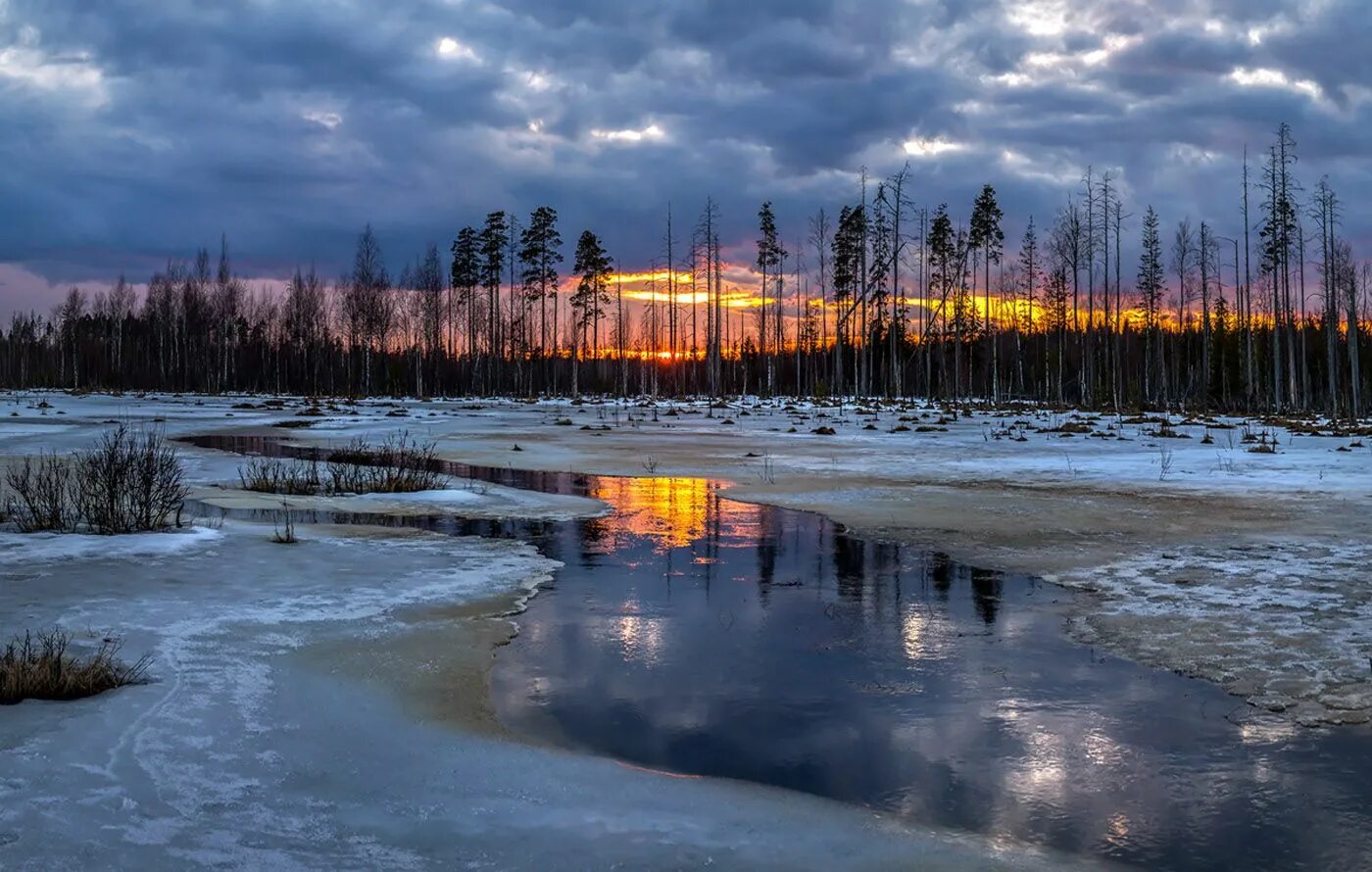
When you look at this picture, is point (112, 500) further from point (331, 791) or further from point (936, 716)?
point (936, 716)

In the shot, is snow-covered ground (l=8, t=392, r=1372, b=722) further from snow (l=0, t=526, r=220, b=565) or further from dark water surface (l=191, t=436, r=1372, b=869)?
snow (l=0, t=526, r=220, b=565)

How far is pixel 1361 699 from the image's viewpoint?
5926 millimetres

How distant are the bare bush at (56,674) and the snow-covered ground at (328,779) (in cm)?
12

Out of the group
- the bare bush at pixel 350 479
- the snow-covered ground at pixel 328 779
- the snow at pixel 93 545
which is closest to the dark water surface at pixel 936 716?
the snow-covered ground at pixel 328 779

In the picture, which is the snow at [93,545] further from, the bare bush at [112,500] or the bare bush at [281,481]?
the bare bush at [281,481]

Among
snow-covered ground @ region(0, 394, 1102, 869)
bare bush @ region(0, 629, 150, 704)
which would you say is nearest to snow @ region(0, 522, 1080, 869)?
snow-covered ground @ region(0, 394, 1102, 869)

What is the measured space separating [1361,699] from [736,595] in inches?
195

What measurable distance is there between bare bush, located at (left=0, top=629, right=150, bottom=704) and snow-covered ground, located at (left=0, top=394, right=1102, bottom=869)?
0.12 metres

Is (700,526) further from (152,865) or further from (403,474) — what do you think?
(152,865)

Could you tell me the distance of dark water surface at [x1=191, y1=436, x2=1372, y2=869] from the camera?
4.36 meters

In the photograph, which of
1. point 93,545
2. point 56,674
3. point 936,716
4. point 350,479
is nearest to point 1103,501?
point 936,716

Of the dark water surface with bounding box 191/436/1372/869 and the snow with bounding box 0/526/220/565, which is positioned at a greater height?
the snow with bounding box 0/526/220/565

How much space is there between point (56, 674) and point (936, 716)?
5275 millimetres

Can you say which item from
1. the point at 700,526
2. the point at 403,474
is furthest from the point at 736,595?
the point at 403,474
